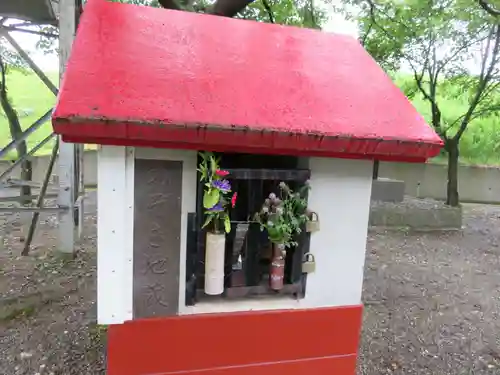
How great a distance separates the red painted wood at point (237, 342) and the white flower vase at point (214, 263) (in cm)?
19

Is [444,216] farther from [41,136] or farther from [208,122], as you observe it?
[41,136]

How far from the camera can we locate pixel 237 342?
235 cm

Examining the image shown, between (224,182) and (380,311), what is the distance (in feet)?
12.0

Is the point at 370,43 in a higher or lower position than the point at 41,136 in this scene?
higher

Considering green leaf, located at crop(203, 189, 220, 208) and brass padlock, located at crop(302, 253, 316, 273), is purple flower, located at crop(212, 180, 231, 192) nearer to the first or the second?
green leaf, located at crop(203, 189, 220, 208)

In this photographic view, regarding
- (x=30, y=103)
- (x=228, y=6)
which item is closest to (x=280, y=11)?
(x=228, y=6)

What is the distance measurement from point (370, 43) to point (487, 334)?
7.03 metres

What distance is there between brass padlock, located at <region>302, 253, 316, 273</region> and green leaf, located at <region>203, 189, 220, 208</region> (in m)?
0.69

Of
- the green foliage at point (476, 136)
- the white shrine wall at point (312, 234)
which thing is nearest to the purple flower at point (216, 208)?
the white shrine wall at point (312, 234)

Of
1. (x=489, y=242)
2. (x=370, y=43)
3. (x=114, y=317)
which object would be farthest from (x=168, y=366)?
(x=370, y=43)

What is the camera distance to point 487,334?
14.7 ft

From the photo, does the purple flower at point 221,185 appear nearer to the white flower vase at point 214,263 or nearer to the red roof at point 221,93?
the red roof at point 221,93

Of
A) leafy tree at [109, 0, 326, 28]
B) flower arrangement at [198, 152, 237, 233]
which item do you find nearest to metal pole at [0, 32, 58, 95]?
leafy tree at [109, 0, 326, 28]

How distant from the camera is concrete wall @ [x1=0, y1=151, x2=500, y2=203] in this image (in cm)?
1312
